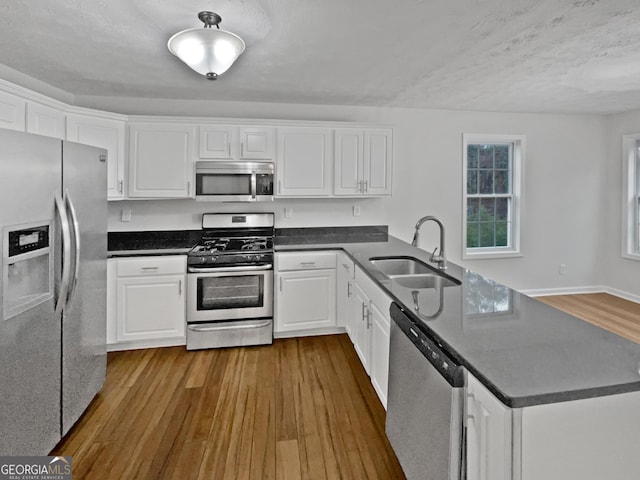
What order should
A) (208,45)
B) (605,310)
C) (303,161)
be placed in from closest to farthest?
(208,45), (303,161), (605,310)

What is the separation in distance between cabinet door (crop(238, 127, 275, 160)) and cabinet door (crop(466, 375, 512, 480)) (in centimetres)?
299

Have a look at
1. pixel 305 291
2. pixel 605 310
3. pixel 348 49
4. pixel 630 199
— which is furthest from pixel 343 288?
pixel 630 199

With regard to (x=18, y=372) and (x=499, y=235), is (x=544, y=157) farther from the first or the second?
(x=18, y=372)

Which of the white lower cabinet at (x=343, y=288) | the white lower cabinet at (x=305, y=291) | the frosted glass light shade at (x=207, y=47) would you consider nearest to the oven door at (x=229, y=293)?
the white lower cabinet at (x=305, y=291)

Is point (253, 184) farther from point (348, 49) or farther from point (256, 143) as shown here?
point (348, 49)

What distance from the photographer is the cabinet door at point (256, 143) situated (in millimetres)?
3605

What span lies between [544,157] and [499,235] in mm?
1148

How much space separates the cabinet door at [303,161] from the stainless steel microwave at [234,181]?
0.46ft

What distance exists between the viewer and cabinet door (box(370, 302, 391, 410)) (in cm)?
212

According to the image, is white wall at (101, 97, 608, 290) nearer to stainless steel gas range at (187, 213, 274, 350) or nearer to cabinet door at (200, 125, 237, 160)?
cabinet door at (200, 125, 237, 160)

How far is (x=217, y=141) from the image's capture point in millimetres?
3561

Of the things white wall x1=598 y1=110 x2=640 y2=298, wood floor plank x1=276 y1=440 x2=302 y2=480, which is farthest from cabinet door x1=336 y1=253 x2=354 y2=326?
white wall x1=598 y1=110 x2=640 y2=298

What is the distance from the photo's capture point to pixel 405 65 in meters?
2.84

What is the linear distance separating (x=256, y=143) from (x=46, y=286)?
2.28m
